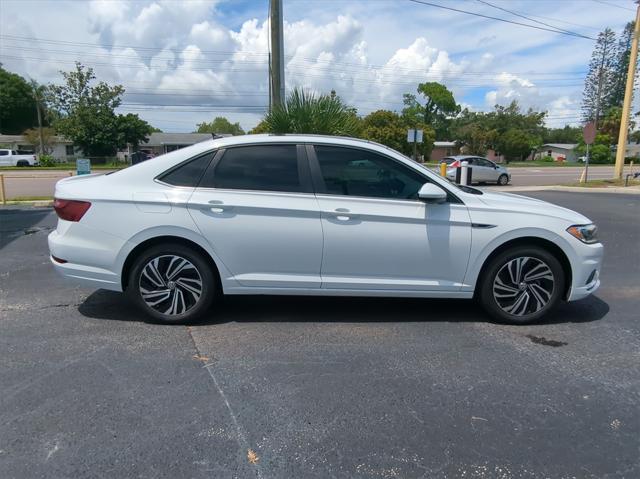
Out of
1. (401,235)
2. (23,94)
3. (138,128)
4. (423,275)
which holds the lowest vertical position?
(423,275)

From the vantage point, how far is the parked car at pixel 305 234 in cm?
415

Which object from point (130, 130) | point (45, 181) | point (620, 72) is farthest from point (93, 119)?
point (620, 72)

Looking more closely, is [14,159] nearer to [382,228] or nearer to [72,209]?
[72,209]

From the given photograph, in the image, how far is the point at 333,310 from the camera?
4793 mm

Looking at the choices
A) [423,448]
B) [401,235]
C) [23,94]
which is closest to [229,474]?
[423,448]

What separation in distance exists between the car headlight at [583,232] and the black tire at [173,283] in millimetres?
3226

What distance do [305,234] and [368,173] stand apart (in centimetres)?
81

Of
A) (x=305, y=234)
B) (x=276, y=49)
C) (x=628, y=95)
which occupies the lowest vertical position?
(x=305, y=234)

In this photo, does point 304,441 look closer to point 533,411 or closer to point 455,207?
point 533,411

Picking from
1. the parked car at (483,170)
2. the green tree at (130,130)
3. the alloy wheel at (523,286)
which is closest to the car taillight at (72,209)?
the alloy wheel at (523,286)

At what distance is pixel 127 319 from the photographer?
4473 millimetres

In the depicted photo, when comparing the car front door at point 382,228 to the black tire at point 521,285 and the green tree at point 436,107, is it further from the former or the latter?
the green tree at point 436,107

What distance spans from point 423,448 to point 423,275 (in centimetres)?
187

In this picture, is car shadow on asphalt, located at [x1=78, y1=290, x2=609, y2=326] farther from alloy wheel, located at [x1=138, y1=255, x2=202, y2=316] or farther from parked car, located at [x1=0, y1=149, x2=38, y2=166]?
parked car, located at [x1=0, y1=149, x2=38, y2=166]
